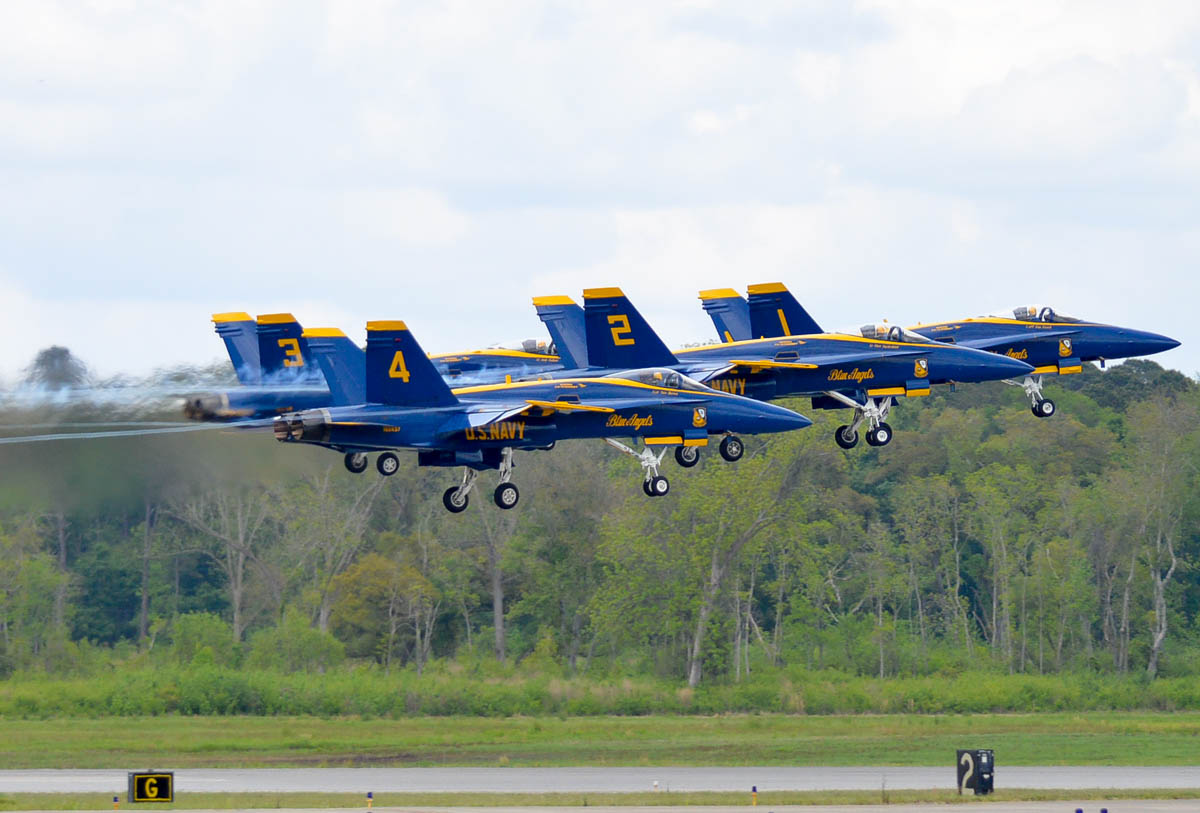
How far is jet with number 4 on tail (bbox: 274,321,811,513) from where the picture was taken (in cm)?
4703

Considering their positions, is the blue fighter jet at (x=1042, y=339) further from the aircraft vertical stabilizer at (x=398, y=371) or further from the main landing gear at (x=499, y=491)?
the aircraft vertical stabilizer at (x=398, y=371)

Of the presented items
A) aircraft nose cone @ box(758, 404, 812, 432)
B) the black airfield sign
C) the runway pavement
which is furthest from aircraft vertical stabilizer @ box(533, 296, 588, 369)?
the black airfield sign

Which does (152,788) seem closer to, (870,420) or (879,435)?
(879,435)

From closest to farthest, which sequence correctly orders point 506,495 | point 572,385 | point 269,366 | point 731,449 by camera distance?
point 506,495
point 572,385
point 731,449
point 269,366

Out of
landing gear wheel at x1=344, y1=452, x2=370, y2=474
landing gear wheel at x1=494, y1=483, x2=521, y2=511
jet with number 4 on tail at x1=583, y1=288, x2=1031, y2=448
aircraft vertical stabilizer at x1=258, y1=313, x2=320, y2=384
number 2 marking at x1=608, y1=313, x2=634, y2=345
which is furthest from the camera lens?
aircraft vertical stabilizer at x1=258, y1=313, x2=320, y2=384

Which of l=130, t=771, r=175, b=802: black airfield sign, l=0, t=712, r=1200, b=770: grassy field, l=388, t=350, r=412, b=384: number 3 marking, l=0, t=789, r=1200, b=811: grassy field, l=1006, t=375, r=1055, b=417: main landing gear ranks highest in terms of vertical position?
l=388, t=350, r=412, b=384: number 3 marking

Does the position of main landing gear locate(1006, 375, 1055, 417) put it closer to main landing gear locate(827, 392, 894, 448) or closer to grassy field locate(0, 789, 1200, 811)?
main landing gear locate(827, 392, 894, 448)

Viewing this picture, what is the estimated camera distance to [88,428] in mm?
48156

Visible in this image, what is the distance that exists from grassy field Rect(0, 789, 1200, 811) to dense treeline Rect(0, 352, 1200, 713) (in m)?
25.1

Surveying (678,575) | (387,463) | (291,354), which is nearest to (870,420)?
(387,463)

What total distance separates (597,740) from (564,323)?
1750 centimetres

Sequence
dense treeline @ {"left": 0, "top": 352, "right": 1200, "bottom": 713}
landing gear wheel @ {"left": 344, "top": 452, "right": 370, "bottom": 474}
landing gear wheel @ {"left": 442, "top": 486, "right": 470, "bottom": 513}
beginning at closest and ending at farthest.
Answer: landing gear wheel @ {"left": 442, "top": 486, "right": 470, "bottom": 513}
landing gear wheel @ {"left": 344, "top": 452, "right": 370, "bottom": 474}
dense treeline @ {"left": 0, "top": 352, "right": 1200, "bottom": 713}

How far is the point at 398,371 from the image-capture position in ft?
156

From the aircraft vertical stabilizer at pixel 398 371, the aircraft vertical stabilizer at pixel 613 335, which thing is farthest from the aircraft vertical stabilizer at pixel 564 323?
the aircraft vertical stabilizer at pixel 398 371
